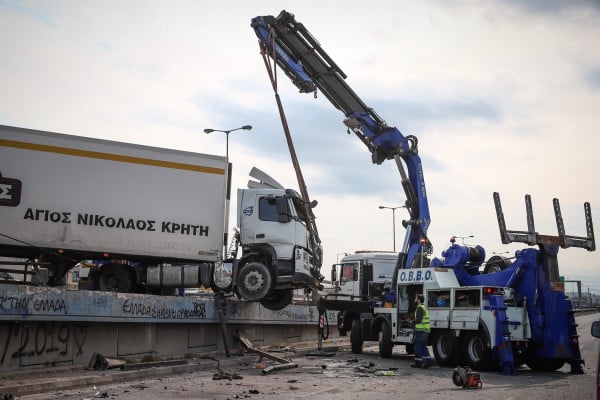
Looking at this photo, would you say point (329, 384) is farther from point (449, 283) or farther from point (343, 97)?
point (343, 97)

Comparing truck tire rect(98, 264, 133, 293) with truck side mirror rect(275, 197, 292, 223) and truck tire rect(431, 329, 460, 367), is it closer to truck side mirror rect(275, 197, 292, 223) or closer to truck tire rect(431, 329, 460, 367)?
truck side mirror rect(275, 197, 292, 223)

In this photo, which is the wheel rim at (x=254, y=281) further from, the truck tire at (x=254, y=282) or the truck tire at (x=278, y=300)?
the truck tire at (x=278, y=300)

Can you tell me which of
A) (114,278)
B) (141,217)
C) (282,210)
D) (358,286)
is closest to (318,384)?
(282,210)

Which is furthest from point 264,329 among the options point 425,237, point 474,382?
point 474,382

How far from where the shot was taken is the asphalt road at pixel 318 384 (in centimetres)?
989

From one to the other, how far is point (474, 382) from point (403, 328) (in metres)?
6.63

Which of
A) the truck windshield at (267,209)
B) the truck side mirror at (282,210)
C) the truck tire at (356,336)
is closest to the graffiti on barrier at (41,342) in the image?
Answer: the truck windshield at (267,209)

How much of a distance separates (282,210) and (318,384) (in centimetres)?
687

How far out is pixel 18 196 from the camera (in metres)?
15.6

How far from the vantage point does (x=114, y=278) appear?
1702 cm

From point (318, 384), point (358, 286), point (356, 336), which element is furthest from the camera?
point (358, 286)

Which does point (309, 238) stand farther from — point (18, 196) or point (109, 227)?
point (18, 196)

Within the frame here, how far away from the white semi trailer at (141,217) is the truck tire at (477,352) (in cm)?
456

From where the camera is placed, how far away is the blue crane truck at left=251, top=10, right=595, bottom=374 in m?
14.4
